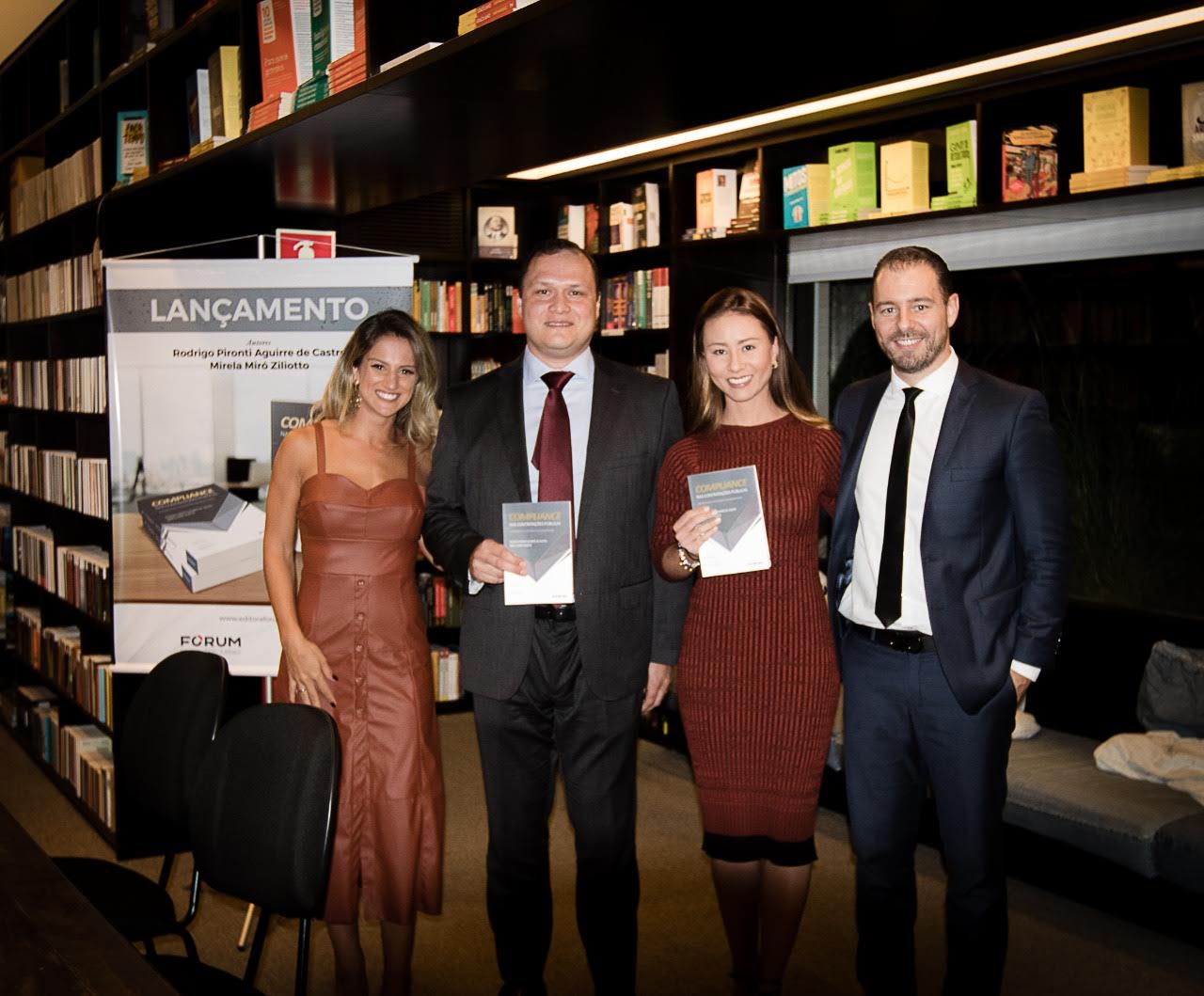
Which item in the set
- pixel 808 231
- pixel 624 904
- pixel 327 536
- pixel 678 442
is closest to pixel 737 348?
pixel 678 442

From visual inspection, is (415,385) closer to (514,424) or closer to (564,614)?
(514,424)

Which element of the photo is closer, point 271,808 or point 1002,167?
point 271,808

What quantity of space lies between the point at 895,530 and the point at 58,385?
415 centimetres

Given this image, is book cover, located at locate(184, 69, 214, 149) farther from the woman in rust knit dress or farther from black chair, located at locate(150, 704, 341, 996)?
black chair, located at locate(150, 704, 341, 996)

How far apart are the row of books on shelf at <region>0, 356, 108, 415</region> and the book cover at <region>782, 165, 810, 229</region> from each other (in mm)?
2845

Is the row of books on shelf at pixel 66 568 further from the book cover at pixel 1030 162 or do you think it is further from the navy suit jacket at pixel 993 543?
the book cover at pixel 1030 162

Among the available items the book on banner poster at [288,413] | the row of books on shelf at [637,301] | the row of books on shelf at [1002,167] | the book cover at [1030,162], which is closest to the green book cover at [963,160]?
the row of books on shelf at [1002,167]

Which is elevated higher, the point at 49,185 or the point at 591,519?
the point at 49,185

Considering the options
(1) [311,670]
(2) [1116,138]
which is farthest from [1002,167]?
(1) [311,670]

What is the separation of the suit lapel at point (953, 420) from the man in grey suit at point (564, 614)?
2.04 ft

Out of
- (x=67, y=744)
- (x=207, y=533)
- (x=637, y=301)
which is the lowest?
(x=67, y=744)

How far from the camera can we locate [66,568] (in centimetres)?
529

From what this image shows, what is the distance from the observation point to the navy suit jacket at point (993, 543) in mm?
2590

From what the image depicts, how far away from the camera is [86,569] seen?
4.96 metres
